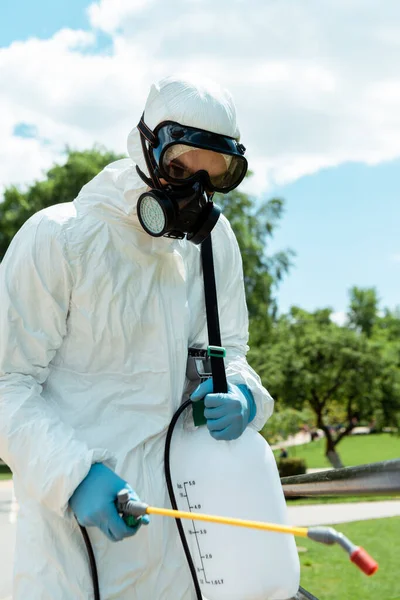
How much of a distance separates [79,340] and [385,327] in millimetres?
54093

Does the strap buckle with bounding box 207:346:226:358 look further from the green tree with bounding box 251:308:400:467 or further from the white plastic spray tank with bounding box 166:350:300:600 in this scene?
the green tree with bounding box 251:308:400:467

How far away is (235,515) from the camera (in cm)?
185

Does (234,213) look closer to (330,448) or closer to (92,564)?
(330,448)

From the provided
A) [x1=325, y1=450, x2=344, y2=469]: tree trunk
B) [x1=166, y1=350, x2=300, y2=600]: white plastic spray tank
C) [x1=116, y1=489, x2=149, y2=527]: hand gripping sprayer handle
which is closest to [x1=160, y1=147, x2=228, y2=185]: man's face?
[x1=166, y1=350, x2=300, y2=600]: white plastic spray tank

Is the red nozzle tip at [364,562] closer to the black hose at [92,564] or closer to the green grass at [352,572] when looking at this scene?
the black hose at [92,564]

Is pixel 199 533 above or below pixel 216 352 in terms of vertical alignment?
below

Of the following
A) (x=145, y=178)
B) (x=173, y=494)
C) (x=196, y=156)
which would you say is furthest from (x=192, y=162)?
(x=173, y=494)

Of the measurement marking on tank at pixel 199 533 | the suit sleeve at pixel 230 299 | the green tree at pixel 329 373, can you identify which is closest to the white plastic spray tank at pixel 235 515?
the measurement marking on tank at pixel 199 533

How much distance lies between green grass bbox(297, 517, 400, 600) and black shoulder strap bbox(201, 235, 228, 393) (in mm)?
3503

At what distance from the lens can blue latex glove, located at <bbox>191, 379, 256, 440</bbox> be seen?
1.90m

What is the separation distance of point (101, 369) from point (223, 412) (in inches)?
13.2

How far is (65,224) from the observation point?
6.46 feet

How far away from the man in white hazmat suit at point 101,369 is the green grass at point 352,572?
11.5ft

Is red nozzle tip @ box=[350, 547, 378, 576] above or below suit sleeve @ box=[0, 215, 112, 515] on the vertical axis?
below
